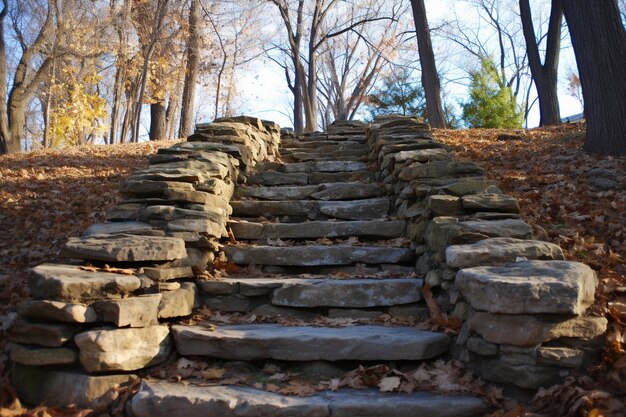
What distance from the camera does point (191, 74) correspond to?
48.5ft

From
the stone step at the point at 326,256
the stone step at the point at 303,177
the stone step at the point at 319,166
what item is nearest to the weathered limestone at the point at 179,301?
the stone step at the point at 326,256

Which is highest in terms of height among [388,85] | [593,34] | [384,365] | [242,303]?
[388,85]

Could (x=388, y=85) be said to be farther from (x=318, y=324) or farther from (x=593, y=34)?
(x=318, y=324)

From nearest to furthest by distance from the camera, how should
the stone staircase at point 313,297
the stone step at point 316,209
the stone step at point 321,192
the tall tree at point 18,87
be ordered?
the stone staircase at point 313,297 → the stone step at point 316,209 → the stone step at point 321,192 → the tall tree at point 18,87

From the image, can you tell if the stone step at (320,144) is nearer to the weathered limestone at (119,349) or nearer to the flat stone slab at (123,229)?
the flat stone slab at (123,229)

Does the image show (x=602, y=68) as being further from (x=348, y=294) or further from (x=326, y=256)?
(x=348, y=294)

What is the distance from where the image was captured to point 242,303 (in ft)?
12.0

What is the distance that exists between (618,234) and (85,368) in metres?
4.02

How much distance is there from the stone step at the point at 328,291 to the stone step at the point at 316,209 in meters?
1.41

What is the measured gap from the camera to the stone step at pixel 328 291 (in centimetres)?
355

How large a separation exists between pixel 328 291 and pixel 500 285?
51.9 inches

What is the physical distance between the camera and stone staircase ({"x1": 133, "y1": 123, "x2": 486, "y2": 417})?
102 inches

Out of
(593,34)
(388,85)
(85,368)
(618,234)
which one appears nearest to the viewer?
(85,368)

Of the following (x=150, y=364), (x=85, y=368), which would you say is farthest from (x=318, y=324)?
(x=85, y=368)
